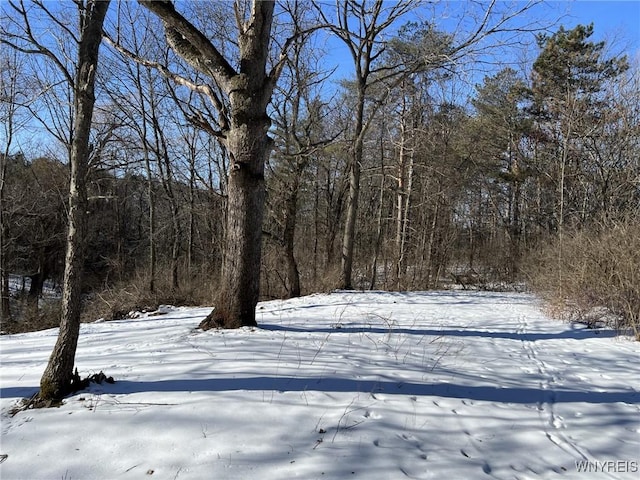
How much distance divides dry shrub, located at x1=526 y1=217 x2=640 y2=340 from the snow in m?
1.83

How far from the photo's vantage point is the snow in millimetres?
2730

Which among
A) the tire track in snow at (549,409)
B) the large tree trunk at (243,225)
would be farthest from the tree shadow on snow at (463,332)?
the tire track in snow at (549,409)

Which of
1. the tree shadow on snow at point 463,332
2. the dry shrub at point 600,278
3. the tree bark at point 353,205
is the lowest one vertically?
the tree shadow on snow at point 463,332

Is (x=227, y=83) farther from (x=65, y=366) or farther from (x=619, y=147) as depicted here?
(x=619, y=147)

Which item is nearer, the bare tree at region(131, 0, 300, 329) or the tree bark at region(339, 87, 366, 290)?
the bare tree at region(131, 0, 300, 329)

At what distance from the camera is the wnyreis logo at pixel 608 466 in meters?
2.89

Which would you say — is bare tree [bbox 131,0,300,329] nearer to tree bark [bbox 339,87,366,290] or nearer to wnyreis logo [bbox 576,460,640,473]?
wnyreis logo [bbox 576,460,640,473]

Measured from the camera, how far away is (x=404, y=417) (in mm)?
3428

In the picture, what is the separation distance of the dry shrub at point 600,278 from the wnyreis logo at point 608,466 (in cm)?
482

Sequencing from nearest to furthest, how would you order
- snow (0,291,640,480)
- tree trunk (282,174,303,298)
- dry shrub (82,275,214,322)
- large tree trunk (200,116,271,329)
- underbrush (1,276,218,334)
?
snow (0,291,640,480)
large tree trunk (200,116,271,329)
dry shrub (82,275,214,322)
underbrush (1,276,218,334)
tree trunk (282,174,303,298)

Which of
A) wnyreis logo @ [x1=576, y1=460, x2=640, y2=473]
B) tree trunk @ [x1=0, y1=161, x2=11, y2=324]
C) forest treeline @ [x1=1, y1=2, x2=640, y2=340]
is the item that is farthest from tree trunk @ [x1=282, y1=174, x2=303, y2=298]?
tree trunk @ [x1=0, y1=161, x2=11, y2=324]

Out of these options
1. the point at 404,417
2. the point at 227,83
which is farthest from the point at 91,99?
the point at 404,417

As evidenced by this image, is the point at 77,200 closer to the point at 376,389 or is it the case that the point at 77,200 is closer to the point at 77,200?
the point at 77,200

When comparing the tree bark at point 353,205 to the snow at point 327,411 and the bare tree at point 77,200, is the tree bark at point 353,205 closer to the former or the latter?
the snow at point 327,411
